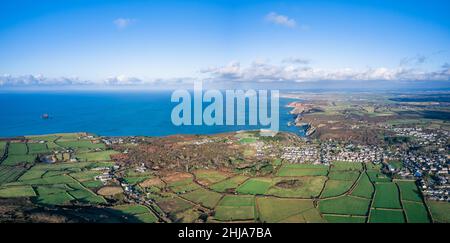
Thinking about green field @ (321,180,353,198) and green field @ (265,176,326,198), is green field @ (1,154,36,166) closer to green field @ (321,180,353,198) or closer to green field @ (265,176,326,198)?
green field @ (265,176,326,198)

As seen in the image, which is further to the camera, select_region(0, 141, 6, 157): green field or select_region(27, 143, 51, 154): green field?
select_region(27, 143, 51, 154): green field

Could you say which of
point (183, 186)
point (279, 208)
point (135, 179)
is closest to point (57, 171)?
point (135, 179)

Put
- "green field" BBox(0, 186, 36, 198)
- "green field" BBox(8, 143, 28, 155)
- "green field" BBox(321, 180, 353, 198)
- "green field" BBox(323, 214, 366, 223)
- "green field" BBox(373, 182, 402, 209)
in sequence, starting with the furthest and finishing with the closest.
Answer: "green field" BBox(8, 143, 28, 155)
"green field" BBox(321, 180, 353, 198)
"green field" BBox(0, 186, 36, 198)
"green field" BBox(373, 182, 402, 209)
"green field" BBox(323, 214, 366, 223)

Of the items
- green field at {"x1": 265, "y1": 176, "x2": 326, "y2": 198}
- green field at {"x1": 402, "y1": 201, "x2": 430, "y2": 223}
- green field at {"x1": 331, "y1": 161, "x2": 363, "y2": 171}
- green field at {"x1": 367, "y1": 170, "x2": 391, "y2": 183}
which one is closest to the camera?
green field at {"x1": 402, "y1": 201, "x2": 430, "y2": 223}

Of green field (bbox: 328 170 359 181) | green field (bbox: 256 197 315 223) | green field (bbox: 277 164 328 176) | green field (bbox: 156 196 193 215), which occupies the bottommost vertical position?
green field (bbox: 156 196 193 215)

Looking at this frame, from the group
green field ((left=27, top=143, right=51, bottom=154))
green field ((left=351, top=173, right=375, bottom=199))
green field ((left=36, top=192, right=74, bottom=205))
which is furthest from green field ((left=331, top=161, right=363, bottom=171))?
green field ((left=27, top=143, right=51, bottom=154))

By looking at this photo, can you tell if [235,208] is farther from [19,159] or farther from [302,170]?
[19,159]
